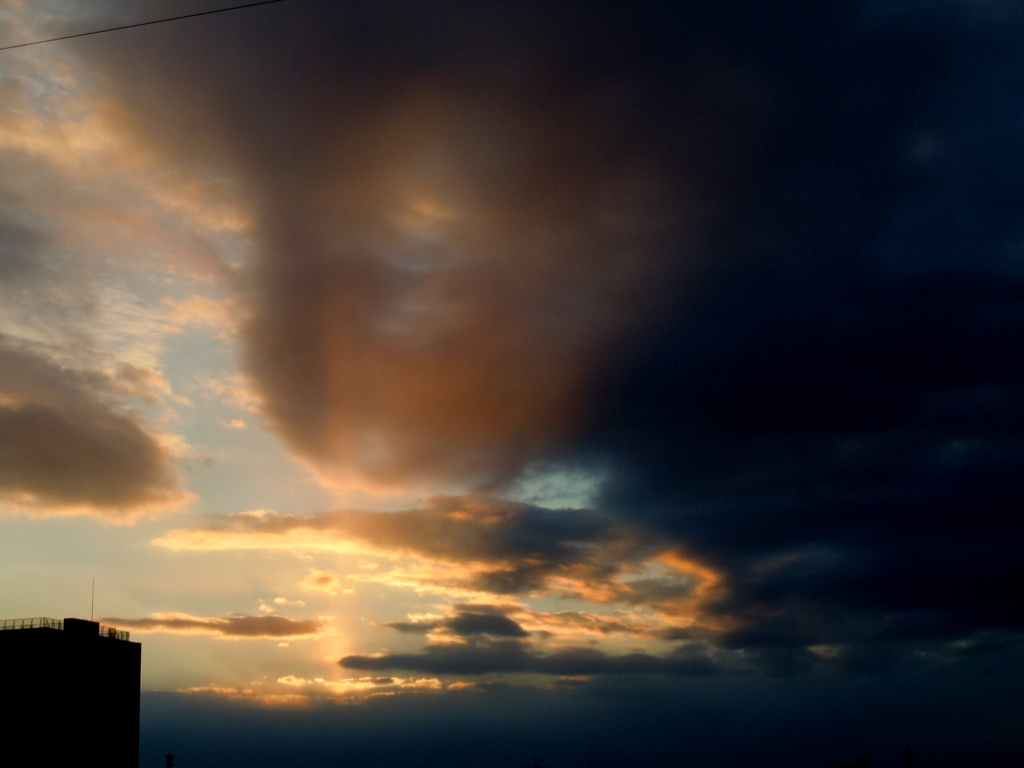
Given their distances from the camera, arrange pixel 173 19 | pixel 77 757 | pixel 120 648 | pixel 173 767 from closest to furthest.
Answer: pixel 173 19 < pixel 77 757 < pixel 120 648 < pixel 173 767

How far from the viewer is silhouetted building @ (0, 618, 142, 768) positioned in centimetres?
12600

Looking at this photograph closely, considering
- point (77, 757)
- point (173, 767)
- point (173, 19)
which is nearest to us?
point (173, 19)

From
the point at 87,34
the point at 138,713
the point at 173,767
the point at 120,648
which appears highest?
the point at 87,34

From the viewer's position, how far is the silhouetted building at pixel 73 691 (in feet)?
413

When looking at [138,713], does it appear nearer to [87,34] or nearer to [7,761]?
[7,761]

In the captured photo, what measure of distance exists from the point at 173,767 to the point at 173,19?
591 ft

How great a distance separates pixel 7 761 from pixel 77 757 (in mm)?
12294

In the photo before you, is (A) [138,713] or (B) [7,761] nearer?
(B) [7,761]

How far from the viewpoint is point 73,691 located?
13250 centimetres

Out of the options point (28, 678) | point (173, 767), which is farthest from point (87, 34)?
point (173, 767)

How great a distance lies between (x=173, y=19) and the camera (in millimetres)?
47750

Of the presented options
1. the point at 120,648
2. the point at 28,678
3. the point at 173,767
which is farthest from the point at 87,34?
the point at 173,767

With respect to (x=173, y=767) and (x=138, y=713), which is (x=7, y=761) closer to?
(x=138, y=713)

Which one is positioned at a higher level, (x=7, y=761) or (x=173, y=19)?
(x=173, y=19)
